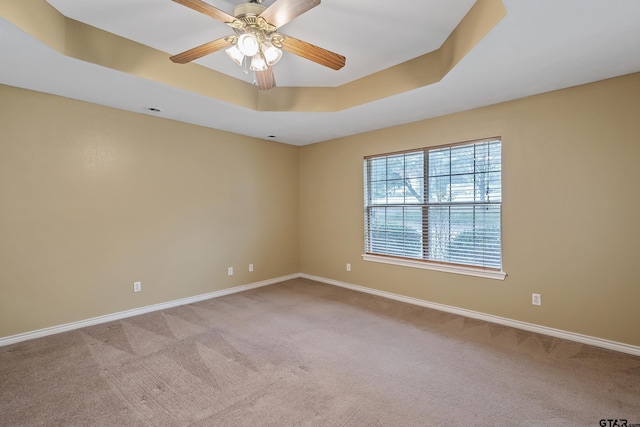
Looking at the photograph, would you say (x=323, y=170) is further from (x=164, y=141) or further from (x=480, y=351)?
(x=480, y=351)

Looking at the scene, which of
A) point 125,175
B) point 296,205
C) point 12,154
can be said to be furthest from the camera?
point 296,205

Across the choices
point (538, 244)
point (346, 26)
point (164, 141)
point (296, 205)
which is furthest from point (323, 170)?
point (538, 244)

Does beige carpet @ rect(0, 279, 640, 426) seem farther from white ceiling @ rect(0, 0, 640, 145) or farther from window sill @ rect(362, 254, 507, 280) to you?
white ceiling @ rect(0, 0, 640, 145)

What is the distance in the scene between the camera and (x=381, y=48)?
2.67 m

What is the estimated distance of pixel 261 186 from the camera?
494cm

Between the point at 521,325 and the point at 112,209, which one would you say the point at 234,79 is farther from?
the point at 521,325

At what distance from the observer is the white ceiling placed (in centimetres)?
192

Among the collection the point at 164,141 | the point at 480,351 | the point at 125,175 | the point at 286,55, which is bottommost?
the point at 480,351

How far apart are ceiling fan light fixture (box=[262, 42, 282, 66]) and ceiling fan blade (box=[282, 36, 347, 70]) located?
0.11 metres

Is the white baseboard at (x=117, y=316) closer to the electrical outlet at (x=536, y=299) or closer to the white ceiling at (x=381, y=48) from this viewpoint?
the white ceiling at (x=381, y=48)

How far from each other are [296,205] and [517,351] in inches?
153

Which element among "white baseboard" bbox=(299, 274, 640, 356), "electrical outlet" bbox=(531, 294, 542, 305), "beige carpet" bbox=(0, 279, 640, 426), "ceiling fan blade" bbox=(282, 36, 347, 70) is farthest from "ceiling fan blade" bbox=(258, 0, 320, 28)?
"white baseboard" bbox=(299, 274, 640, 356)

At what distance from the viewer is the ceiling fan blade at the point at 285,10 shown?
1.61 m

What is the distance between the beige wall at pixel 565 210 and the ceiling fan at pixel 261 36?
7.40ft
